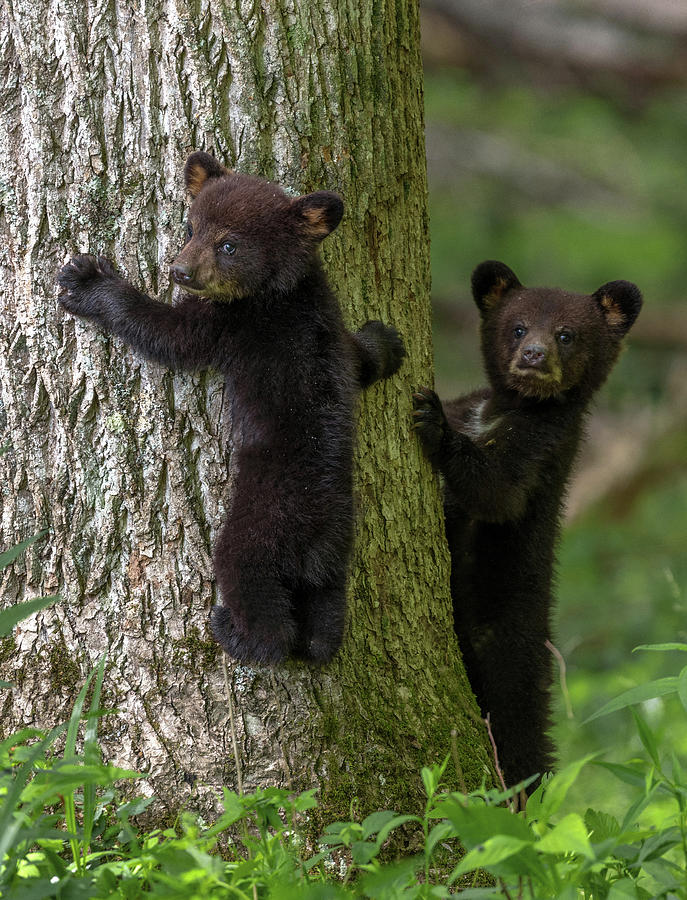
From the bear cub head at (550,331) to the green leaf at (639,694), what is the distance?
2.05m

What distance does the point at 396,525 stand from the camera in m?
3.75

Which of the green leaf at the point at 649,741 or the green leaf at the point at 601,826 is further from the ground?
the green leaf at the point at 649,741

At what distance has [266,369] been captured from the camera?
3.39 m

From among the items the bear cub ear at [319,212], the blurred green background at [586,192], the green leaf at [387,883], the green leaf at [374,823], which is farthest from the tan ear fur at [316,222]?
the blurred green background at [586,192]

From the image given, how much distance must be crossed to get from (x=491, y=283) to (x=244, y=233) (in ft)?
6.58

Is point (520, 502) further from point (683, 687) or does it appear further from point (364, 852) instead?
point (364, 852)

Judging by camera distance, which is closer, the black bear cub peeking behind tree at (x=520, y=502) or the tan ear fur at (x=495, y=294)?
the black bear cub peeking behind tree at (x=520, y=502)

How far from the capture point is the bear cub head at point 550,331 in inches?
182

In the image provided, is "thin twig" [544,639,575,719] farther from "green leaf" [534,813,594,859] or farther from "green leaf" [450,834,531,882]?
"green leaf" [450,834,531,882]

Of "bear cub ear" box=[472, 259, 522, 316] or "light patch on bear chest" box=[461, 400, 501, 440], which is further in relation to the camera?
"bear cub ear" box=[472, 259, 522, 316]

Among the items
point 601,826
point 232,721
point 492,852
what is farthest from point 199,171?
point 601,826

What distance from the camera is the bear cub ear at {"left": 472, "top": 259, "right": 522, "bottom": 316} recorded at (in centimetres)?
508

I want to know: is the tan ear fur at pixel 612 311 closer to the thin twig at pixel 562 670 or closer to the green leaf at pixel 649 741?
the thin twig at pixel 562 670

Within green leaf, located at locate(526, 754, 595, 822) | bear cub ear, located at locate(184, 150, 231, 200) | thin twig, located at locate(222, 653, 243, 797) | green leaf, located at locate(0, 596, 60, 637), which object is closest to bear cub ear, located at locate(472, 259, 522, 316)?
bear cub ear, located at locate(184, 150, 231, 200)
